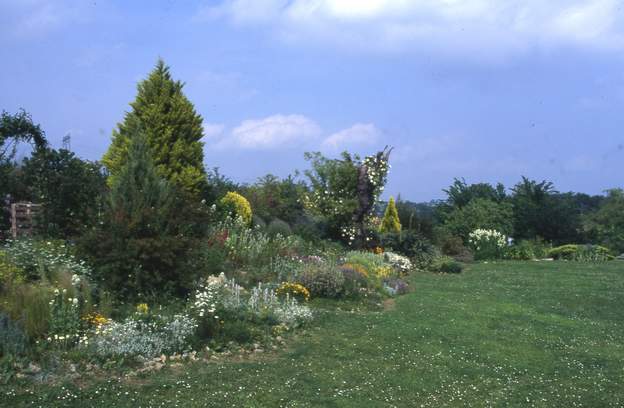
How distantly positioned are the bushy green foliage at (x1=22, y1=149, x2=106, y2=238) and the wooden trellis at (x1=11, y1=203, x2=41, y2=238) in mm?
263

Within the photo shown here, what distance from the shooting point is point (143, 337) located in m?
7.12

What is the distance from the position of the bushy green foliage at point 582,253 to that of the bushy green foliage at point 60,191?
62.9ft

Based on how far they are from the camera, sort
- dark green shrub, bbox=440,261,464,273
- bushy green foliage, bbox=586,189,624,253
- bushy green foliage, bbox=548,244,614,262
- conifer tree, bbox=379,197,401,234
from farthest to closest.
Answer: bushy green foliage, bbox=586,189,624,253 → conifer tree, bbox=379,197,401,234 → bushy green foliage, bbox=548,244,614,262 → dark green shrub, bbox=440,261,464,273

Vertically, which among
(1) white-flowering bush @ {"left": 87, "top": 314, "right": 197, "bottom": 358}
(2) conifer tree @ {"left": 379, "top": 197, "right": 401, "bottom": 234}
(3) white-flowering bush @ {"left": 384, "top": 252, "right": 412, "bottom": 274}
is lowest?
(1) white-flowering bush @ {"left": 87, "top": 314, "right": 197, "bottom": 358}

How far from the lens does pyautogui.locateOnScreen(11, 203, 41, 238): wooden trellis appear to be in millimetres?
13391

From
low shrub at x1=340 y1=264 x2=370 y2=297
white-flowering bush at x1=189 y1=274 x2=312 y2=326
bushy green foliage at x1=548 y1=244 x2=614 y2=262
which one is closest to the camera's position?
white-flowering bush at x1=189 y1=274 x2=312 y2=326

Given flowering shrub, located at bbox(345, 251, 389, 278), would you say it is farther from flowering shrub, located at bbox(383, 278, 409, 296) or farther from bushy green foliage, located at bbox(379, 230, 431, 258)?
bushy green foliage, located at bbox(379, 230, 431, 258)

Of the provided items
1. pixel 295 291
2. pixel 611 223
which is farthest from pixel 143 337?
pixel 611 223

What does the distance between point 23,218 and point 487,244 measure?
58.5 feet

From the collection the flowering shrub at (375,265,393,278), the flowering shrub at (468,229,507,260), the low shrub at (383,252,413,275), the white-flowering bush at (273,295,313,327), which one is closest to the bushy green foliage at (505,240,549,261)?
the flowering shrub at (468,229,507,260)

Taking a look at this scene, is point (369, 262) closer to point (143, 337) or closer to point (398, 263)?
point (398, 263)

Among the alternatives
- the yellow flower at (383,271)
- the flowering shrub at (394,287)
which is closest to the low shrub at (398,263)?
the yellow flower at (383,271)

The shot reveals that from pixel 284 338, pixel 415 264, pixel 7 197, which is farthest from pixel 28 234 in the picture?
pixel 415 264

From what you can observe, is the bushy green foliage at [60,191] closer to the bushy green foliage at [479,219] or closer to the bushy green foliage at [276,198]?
the bushy green foliage at [276,198]
